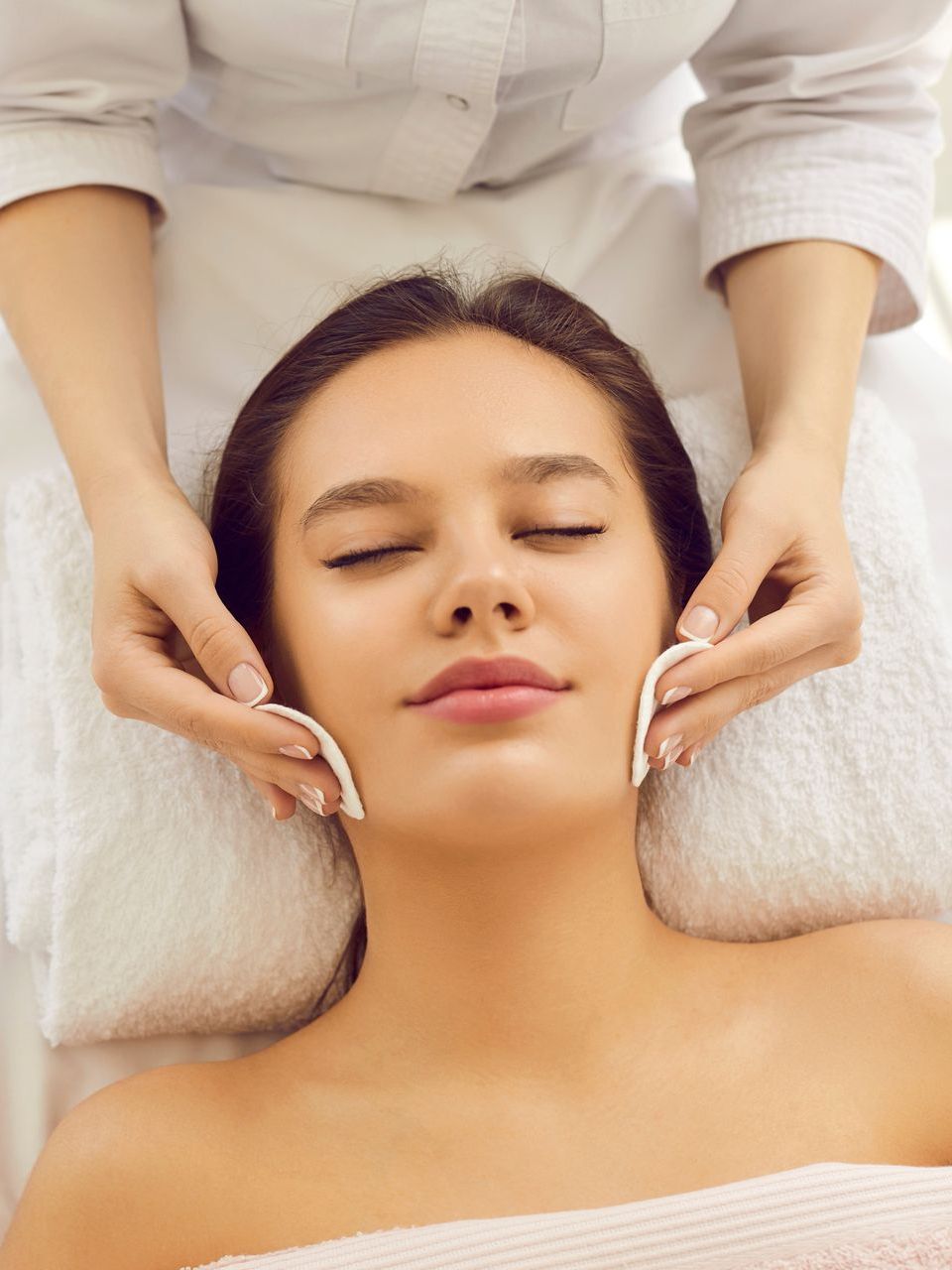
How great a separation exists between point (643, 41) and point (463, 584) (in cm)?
79

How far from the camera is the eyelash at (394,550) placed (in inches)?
50.4

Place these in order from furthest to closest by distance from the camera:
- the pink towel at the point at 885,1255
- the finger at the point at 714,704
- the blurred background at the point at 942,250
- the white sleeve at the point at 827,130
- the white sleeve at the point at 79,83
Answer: the blurred background at the point at 942,250, the white sleeve at the point at 827,130, the white sleeve at the point at 79,83, the finger at the point at 714,704, the pink towel at the point at 885,1255

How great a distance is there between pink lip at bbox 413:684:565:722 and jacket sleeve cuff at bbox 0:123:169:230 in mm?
832

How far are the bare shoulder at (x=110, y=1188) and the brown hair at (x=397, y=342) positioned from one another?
0.27m

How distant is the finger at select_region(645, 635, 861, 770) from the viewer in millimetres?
1288

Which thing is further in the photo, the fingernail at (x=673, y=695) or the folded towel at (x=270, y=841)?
the folded towel at (x=270, y=841)

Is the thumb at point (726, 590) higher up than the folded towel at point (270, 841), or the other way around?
the thumb at point (726, 590)

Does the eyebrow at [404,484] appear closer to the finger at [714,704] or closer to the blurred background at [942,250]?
the finger at [714,704]

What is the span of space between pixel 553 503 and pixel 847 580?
1.09ft

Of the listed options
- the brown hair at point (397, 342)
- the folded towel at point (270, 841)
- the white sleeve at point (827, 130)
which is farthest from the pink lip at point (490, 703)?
the white sleeve at point (827, 130)

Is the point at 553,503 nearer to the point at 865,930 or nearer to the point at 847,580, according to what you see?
the point at 847,580

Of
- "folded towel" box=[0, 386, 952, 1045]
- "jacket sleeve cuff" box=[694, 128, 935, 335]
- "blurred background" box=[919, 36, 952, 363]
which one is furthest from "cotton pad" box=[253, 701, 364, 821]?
"blurred background" box=[919, 36, 952, 363]

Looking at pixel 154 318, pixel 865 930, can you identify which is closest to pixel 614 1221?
pixel 865 930

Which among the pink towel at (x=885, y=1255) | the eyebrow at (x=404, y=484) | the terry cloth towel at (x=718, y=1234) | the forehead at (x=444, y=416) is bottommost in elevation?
the pink towel at (x=885, y=1255)
